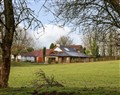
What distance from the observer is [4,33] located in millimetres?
13609

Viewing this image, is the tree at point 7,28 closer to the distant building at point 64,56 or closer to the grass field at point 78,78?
the grass field at point 78,78

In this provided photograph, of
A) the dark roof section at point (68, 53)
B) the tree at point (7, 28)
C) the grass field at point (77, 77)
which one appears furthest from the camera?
the dark roof section at point (68, 53)

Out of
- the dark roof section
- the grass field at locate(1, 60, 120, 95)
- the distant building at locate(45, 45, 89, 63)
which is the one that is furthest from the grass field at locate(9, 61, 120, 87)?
the dark roof section

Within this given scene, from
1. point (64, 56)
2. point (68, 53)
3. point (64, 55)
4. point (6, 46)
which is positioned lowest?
point (6, 46)

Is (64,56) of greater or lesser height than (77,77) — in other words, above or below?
above

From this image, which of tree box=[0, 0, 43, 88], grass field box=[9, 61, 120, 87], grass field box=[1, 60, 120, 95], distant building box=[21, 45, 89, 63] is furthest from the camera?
distant building box=[21, 45, 89, 63]

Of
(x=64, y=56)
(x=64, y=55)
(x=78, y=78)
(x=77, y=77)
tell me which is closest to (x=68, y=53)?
(x=64, y=56)

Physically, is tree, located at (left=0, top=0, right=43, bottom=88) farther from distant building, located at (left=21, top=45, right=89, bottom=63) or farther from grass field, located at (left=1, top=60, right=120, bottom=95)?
distant building, located at (left=21, top=45, right=89, bottom=63)

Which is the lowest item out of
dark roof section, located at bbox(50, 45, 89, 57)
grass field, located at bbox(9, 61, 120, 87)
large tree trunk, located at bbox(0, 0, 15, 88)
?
grass field, located at bbox(9, 61, 120, 87)

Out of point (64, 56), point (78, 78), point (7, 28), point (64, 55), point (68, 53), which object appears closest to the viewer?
point (7, 28)

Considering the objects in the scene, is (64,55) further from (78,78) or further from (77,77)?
(78,78)

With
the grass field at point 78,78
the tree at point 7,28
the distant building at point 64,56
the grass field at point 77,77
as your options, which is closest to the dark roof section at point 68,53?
the distant building at point 64,56

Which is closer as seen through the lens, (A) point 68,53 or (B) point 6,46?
(B) point 6,46

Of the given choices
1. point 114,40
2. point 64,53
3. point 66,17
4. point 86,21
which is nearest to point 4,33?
point 66,17
